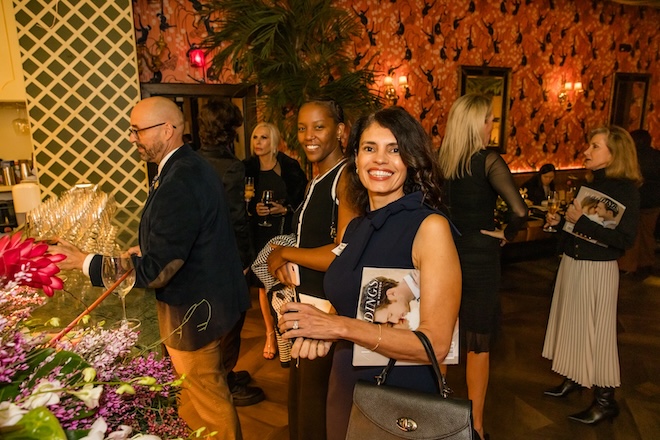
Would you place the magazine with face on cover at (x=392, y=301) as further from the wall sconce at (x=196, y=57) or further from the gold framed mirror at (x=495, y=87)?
the gold framed mirror at (x=495, y=87)

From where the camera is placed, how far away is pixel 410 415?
1.08m

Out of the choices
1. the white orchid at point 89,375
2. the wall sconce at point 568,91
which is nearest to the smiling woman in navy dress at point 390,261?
the white orchid at point 89,375

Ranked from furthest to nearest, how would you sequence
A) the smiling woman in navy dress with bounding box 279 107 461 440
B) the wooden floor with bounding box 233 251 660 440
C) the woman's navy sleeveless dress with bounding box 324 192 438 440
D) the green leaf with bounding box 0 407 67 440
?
the wooden floor with bounding box 233 251 660 440, the woman's navy sleeveless dress with bounding box 324 192 438 440, the smiling woman in navy dress with bounding box 279 107 461 440, the green leaf with bounding box 0 407 67 440

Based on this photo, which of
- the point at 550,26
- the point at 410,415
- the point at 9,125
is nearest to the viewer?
the point at 410,415

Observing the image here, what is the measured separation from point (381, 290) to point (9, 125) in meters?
4.96

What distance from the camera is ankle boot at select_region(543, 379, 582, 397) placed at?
9.42ft

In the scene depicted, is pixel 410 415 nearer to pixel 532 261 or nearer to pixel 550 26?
pixel 532 261

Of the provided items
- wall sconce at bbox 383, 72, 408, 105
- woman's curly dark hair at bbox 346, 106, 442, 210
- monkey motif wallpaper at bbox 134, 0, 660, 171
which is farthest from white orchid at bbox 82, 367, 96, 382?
wall sconce at bbox 383, 72, 408, 105

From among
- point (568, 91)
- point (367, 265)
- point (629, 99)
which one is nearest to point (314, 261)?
point (367, 265)

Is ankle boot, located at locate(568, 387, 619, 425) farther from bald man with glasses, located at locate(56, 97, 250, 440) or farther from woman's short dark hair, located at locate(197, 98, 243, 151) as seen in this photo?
woman's short dark hair, located at locate(197, 98, 243, 151)

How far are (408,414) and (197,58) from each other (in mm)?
4718

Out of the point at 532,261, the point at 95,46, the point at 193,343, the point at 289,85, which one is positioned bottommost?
the point at 532,261

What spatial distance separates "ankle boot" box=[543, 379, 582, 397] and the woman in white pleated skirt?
0.34ft

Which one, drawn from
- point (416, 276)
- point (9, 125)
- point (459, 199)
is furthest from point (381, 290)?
point (9, 125)
